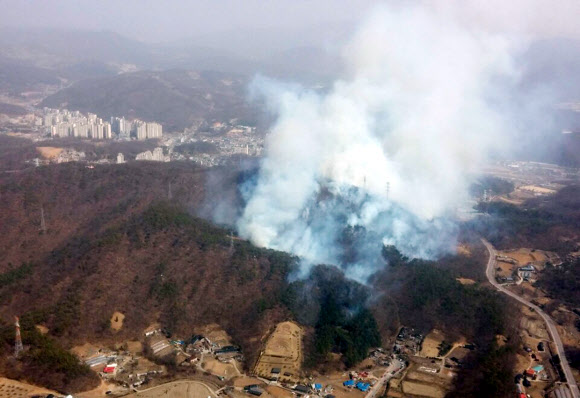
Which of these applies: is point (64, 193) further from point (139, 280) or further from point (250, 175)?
point (139, 280)

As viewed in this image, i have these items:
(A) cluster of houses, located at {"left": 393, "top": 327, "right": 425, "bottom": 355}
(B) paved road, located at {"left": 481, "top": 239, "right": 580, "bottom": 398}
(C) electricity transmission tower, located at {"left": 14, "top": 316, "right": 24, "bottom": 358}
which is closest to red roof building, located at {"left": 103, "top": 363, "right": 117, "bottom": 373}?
(C) electricity transmission tower, located at {"left": 14, "top": 316, "right": 24, "bottom": 358}

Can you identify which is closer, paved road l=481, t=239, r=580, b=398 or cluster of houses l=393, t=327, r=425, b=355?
paved road l=481, t=239, r=580, b=398

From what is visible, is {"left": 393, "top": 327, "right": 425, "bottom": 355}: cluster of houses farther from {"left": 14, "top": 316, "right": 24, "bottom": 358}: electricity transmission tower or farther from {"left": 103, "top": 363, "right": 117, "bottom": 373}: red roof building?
{"left": 14, "top": 316, "right": 24, "bottom": 358}: electricity transmission tower

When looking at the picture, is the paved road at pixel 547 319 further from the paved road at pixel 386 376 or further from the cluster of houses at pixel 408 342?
the paved road at pixel 386 376

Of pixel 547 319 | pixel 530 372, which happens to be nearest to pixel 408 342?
pixel 530 372

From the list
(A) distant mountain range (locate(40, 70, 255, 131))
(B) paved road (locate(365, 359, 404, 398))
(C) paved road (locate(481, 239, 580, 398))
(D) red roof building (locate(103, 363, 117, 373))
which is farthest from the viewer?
A: (A) distant mountain range (locate(40, 70, 255, 131))

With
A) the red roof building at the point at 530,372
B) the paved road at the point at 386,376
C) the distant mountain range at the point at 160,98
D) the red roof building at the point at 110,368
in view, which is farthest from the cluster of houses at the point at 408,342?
the distant mountain range at the point at 160,98
